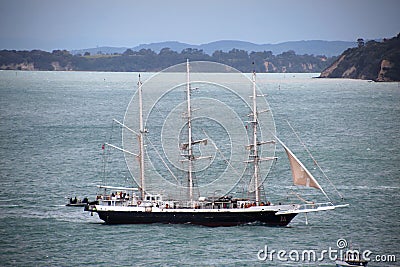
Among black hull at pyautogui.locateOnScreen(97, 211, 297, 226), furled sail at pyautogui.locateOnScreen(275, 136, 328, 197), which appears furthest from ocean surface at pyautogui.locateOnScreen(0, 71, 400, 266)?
furled sail at pyautogui.locateOnScreen(275, 136, 328, 197)

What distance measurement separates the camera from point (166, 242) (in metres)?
61.4

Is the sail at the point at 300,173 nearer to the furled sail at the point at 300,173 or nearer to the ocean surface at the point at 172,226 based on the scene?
the furled sail at the point at 300,173

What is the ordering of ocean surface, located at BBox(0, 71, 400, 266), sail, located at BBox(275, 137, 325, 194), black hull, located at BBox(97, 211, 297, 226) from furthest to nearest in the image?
sail, located at BBox(275, 137, 325, 194), black hull, located at BBox(97, 211, 297, 226), ocean surface, located at BBox(0, 71, 400, 266)

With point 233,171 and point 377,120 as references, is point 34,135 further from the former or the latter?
point 377,120

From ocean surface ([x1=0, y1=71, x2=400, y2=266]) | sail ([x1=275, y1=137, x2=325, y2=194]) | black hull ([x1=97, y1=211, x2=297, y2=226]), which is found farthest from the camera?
sail ([x1=275, y1=137, x2=325, y2=194])

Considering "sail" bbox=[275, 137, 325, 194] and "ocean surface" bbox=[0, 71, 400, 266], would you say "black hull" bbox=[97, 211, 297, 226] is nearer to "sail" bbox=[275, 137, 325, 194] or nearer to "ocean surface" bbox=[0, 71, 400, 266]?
"ocean surface" bbox=[0, 71, 400, 266]

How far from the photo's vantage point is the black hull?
66.6 m

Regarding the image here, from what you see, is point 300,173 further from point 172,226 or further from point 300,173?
point 172,226

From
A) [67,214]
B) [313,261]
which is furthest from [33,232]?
[313,261]

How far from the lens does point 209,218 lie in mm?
66812

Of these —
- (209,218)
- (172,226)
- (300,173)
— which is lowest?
(172,226)

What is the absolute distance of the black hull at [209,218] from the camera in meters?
66.6

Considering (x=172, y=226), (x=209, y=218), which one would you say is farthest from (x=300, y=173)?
(x=172, y=226)

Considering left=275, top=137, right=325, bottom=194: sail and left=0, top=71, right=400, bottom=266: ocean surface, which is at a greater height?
left=275, top=137, right=325, bottom=194: sail
